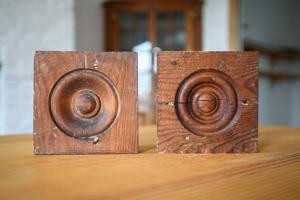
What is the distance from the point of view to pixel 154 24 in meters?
2.82

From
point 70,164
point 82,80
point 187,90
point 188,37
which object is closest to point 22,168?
point 70,164

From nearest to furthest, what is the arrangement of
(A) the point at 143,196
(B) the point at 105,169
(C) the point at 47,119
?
1. (A) the point at 143,196
2. (B) the point at 105,169
3. (C) the point at 47,119

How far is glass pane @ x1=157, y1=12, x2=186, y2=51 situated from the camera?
9.20 ft

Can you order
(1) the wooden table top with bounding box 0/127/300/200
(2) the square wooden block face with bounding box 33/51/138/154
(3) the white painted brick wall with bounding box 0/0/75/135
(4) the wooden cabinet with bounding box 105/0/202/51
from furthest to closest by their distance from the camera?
1. (4) the wooden cabinet with bounding box 105/0/202/51
2. (3) the white painted brick wall with bounding box 0/0/75/135
3. (2) the square wooden block face with bounding box 33/51/138/154
4. (1) the wooden table top with bounding box 0/127/300/200

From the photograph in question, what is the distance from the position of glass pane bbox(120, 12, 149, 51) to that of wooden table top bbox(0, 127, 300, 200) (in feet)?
8.07

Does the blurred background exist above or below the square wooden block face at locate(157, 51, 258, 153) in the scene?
above

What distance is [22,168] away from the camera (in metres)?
Answer: 0.39

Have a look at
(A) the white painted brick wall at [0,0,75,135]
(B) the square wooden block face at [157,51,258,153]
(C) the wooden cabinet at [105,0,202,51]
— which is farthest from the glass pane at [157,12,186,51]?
(B) the square wooden block face at [157,51,258,153]

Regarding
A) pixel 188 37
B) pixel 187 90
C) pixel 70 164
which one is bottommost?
pixel 70 164

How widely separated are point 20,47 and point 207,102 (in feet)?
7.09

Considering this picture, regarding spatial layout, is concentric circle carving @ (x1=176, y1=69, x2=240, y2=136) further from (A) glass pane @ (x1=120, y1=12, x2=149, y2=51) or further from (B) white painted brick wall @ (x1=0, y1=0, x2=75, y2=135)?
(A) glass pane @ (x1=120, y1=12, x2=149, y2=51)

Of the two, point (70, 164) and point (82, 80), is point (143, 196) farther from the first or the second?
point (82, 80)

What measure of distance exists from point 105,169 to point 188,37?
2551mm

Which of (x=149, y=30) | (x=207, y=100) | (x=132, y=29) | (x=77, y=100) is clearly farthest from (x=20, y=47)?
(x=207, y=100)
